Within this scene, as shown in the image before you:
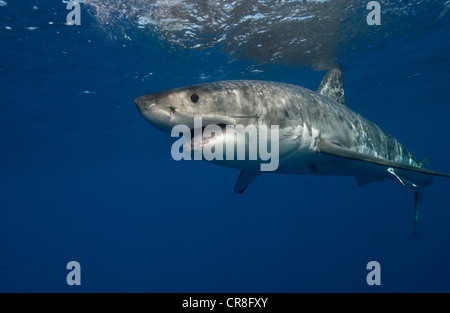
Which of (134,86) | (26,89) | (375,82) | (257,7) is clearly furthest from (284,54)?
(26,89)

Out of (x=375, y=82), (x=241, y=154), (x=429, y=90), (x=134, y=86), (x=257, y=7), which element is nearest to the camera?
(x=241, y=154)

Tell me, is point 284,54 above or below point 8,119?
above

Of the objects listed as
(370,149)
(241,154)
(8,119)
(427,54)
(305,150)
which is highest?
(427,54)

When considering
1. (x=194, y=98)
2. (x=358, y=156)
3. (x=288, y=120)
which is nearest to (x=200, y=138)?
(x=194, y=98)

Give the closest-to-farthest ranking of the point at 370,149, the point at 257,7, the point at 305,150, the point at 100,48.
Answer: the point at 305,150 < the point at 370,149 < the point at 257,7 < the point at 100,48

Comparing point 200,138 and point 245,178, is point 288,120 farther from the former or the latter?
point 245,178

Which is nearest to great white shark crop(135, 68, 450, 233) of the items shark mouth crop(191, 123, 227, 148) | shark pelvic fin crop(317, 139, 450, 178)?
shark pelvic fin crop(317, 139, 450, 178)

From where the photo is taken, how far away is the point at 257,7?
9695mm

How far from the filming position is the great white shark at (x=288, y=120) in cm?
279

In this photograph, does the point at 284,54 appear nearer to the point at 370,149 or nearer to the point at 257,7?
the point at 257,7

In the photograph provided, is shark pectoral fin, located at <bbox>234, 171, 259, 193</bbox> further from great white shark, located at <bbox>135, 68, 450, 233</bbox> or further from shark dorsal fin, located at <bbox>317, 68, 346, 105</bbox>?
shark dorsal fin, located at <bbox>317, 68, 346, 105</bbox>

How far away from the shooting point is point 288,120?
145 inches

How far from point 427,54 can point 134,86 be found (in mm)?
17696

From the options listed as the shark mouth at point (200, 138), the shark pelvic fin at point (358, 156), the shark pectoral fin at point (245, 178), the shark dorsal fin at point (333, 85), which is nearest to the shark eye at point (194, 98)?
the shark mouth at point (200, 138)
